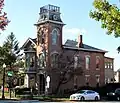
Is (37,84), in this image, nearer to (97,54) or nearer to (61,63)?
(61,63)

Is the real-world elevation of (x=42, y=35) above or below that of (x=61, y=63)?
above

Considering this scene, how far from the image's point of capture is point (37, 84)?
6284 centimetres

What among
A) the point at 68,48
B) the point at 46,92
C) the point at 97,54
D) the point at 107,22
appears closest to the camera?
the point at 107,22

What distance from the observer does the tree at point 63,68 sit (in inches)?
2373

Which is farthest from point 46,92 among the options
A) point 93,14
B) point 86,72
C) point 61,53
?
point 93,14

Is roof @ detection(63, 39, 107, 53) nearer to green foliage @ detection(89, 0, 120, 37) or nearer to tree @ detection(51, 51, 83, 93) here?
tree @ detection(51, 51, 83, 93)

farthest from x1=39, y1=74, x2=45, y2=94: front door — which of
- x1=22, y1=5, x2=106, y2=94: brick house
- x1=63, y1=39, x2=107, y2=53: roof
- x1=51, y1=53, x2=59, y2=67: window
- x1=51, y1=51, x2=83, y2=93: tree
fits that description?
x1=63, y1=39, x2=107, y2=53: roof

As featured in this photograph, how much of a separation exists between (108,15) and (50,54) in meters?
44.0

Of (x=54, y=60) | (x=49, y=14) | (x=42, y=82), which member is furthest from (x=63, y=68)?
(x=49, y=14)

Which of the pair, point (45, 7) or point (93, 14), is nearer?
point (93, 14)

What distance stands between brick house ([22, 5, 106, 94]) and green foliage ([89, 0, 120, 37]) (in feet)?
133

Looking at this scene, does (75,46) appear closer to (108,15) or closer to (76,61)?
(76,61)

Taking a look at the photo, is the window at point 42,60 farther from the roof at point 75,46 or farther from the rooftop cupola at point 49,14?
the rooftop cupola at point 49,14

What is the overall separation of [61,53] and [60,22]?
5.30 meters
